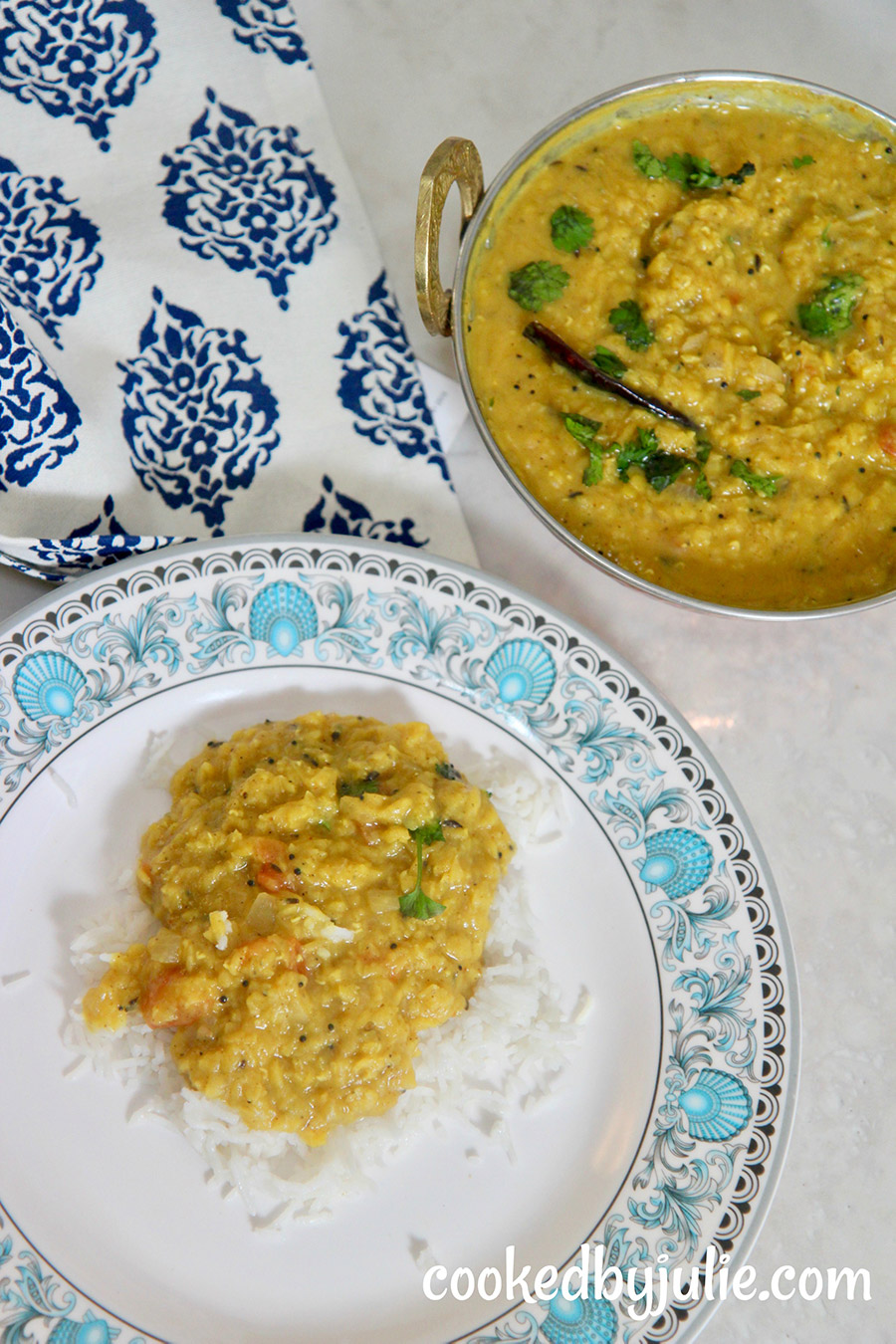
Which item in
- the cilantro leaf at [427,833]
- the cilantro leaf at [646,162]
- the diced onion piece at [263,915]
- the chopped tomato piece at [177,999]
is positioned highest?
the cilantro leaf at [646,162]

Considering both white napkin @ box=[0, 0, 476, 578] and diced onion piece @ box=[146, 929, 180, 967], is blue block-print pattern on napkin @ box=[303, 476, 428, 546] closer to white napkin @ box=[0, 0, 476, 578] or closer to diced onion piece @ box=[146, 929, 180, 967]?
white napkin @ box=[0, 0, 476, 578]

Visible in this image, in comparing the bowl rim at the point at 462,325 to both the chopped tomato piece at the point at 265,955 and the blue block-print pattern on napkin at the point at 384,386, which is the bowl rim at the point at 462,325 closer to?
the blue block-print pattern on napkin at the point at 384,386

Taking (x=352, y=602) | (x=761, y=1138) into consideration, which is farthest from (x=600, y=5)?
(x=761, y=1138)

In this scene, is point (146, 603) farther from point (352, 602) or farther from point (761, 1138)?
point (761, 1138)

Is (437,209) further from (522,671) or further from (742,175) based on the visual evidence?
(522,671)

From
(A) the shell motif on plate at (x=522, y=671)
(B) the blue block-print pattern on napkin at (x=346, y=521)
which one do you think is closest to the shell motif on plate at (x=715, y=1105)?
(A) the shell motif on plate at (x=522, y=671)
